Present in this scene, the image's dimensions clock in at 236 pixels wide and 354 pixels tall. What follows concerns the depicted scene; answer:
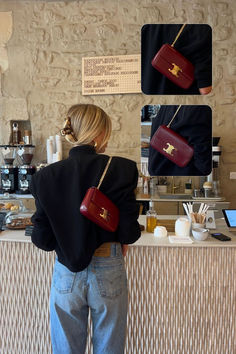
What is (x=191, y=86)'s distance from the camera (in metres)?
2.15

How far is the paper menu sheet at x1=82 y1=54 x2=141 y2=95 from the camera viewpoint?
377cm

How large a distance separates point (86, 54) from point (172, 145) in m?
2.27

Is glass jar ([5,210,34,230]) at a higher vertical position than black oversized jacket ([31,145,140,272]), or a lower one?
lower

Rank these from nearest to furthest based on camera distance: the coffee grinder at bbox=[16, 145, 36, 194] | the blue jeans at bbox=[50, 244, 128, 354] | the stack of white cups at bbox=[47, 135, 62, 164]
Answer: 1. the blue jeans at bbox=[50, 244, 128, 354]
2. the coffee grinder at bbox=[16, 145, 36, 194]
3. the stack of white cups at bbox=[47, 135, 62, 164]

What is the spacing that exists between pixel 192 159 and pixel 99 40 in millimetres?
2408

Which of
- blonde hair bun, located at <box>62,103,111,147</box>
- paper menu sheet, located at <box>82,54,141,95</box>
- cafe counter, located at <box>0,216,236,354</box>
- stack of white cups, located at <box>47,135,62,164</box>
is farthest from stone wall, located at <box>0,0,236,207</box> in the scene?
blonde hair bun, located at <box>62,103,111,147</box>

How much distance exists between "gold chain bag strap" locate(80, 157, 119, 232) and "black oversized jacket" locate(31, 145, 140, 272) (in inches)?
1.2

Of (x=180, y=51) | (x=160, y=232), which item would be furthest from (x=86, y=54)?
(x=160, y=232)

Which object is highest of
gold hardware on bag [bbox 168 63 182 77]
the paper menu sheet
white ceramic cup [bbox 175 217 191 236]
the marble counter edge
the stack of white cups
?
the paper menu sheet

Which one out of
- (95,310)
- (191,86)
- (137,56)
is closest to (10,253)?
(95,310)

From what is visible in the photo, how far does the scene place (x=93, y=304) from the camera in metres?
1.21

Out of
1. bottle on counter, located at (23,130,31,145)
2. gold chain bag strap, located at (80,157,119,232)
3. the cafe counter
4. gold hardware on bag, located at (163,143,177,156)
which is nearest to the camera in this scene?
gold chain bag strap, located at (80,157,119,232)

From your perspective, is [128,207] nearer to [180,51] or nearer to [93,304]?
[93,304]

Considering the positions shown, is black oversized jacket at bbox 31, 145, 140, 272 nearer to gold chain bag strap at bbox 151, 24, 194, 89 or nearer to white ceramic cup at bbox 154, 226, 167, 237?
white ceramic cup at bbox 154, 226, 167, 237
